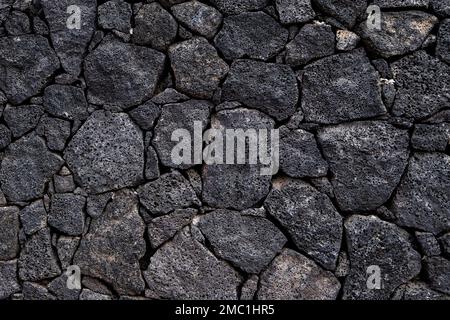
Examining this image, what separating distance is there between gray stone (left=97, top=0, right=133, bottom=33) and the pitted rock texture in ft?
0.04

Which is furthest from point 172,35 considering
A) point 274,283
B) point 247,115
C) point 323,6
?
point 274,283

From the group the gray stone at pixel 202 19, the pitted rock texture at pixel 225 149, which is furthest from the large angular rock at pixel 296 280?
the gray stone at pixel 202 19

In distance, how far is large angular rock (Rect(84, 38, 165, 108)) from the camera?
2.72m

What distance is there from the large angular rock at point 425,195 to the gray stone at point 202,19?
133 cm

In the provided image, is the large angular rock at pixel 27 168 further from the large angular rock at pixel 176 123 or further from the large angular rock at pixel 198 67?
the large angular rock at pixel 198 67

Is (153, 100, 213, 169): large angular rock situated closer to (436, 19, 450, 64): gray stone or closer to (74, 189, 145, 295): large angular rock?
(74, 189, 145, 295): large angular rock

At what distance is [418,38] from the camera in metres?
2.55

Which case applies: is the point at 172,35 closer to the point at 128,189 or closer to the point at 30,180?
the point at 128,189

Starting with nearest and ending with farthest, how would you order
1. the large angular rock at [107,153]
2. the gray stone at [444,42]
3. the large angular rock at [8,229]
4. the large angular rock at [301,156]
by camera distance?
the gray stone at [444,42]
the large angular rock at [301,156]
the large angular rock at [107,153]
the large angular rock at [8,229]

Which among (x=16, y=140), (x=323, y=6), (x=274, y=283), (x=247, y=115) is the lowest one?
(x=274, y=283)

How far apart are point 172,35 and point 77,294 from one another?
1636mm

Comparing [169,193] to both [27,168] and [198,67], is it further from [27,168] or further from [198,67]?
[27,168]

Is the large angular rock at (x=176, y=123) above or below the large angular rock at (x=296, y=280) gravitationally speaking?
above

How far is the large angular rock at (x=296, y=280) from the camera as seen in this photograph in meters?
2.67
